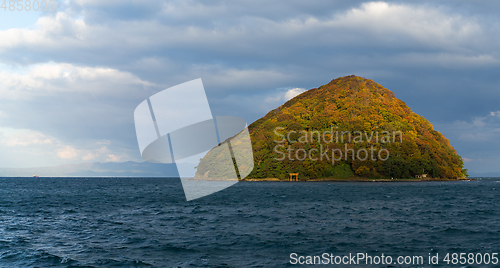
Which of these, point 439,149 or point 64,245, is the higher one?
point 439,149

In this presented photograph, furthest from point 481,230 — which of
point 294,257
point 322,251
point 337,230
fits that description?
point 294,257

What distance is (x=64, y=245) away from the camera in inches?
1011

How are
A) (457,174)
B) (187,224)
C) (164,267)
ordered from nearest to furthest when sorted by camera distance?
(164,267) < (187,224) < (457,174)

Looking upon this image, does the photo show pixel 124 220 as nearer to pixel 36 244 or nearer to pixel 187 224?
pixel 187 224

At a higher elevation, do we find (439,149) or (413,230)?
(439,149)

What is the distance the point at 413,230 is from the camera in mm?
30250

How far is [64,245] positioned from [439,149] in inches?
8266

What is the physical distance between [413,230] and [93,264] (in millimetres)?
26483

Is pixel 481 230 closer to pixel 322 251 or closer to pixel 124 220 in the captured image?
pixel 322 251

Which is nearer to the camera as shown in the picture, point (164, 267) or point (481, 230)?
point (164, 267)

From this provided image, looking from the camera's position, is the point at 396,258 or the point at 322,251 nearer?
the point at 396,258

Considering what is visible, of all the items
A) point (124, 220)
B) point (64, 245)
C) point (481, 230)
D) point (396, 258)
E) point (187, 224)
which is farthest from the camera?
point (124, 220)

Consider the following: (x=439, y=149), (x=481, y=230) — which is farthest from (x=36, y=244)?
(x=439, y=149)

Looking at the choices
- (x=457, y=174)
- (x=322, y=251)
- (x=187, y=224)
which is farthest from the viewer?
(x=457, y=174)
